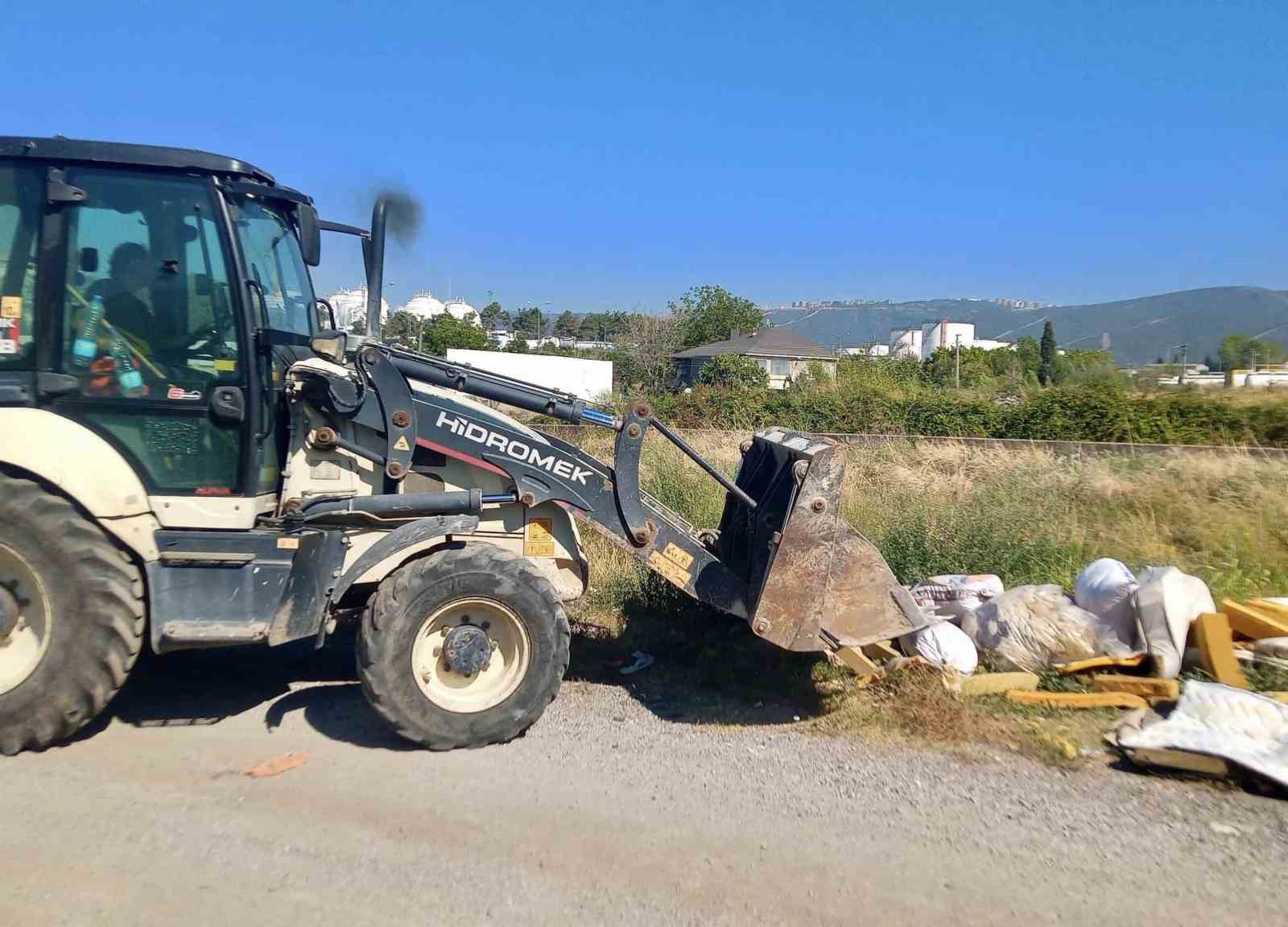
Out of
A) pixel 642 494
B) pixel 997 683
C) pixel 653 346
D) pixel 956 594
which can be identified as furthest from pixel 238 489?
pixel 653 346

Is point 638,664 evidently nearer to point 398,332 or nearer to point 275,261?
point 275,261

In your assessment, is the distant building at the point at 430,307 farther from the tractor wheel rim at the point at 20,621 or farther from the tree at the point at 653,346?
the tractor wheel rim at the point at 20,621

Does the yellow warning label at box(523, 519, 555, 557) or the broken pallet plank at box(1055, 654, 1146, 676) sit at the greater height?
the yellow warning label at box(523, 519, 555, 557)

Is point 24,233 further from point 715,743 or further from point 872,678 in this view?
point 872,678

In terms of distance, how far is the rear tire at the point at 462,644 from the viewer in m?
4.94

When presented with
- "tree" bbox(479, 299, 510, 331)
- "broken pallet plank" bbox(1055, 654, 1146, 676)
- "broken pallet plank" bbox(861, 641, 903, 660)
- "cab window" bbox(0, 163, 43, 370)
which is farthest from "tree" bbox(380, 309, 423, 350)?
"tree" bbox(479, 299, 510, 331)

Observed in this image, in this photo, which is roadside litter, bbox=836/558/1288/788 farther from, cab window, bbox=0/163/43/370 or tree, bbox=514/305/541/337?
tree, bbox=514/305/541/337

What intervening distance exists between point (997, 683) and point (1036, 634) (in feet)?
1.70

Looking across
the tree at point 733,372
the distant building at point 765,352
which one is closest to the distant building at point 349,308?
the tree at point 733,372

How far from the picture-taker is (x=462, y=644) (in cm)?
511

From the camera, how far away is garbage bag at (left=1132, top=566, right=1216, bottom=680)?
19.4ft

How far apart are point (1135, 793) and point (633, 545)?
9.16 feet

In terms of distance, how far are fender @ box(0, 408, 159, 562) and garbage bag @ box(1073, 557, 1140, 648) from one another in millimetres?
5589

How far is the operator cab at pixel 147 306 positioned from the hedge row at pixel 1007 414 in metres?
14.3
